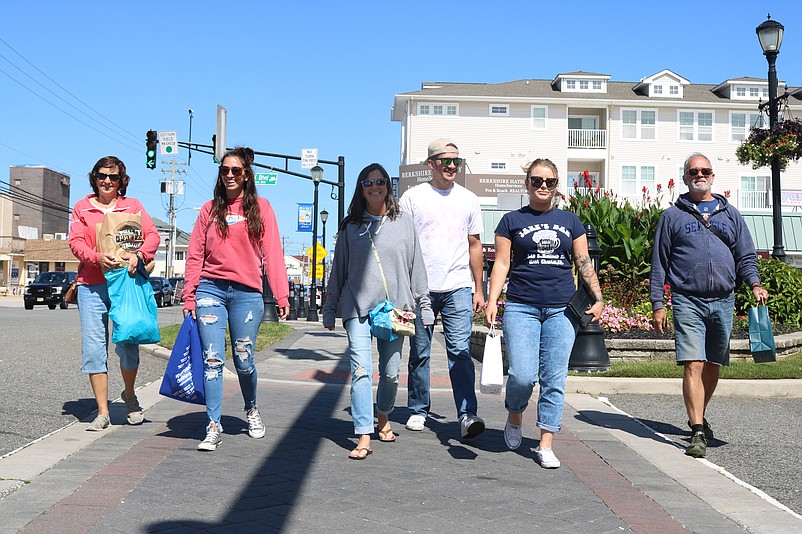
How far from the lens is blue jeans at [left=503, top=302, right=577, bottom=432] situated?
5.47m

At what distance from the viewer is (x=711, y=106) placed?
48.9m

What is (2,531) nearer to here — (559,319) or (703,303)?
(559,319)

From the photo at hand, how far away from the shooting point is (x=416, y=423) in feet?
21.4

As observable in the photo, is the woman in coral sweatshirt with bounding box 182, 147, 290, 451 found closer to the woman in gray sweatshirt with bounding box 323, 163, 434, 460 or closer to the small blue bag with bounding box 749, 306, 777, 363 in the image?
the woman in gray sweatshirt with bounding box 323, 163, 434, 460

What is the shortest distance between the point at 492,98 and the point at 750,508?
44974 millimetres

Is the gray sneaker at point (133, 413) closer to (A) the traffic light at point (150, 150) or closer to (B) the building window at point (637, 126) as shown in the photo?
(A) the traffic light at point (150, 150)

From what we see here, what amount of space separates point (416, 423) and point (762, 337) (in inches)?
102

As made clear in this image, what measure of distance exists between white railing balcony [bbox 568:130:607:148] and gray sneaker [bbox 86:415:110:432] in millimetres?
44886

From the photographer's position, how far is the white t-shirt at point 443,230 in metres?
6.21

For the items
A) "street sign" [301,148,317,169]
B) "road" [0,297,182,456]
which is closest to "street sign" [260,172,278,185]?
"street sign" [301,148,317,169]

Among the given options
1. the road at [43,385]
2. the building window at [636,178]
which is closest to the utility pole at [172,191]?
the building window at [636,178]

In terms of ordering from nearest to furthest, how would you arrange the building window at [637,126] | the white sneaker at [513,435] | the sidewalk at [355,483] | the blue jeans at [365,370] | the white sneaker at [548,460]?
1. the sidewalk at [355,483]
2. the white sneaker at [548,460]
3. the blue jeans at [365,370]
4. the white sneaker at [513,435]
5. the building window at [637,126]

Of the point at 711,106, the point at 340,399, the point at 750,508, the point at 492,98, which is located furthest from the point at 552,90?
the point at 750,508

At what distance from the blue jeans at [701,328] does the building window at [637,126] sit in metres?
44.7
